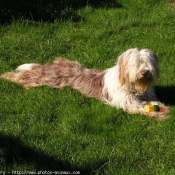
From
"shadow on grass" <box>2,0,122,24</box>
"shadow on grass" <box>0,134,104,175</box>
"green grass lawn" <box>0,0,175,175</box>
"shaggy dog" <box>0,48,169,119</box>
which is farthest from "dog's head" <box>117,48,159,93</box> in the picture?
"shadow on grass" <box>2,0,122,24</box>

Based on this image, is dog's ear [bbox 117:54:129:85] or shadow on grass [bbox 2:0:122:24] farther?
shadow on grass [bbox 2:0:122:24]

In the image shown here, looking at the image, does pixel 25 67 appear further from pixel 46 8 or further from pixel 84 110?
pixel 46 8

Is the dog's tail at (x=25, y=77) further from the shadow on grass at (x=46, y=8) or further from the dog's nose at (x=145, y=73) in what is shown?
the shadow on grass at (x=46, y=8)

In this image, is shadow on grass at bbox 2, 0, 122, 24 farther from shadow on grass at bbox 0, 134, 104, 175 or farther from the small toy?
shadow on grass at bbox 0, 134, 104, 175

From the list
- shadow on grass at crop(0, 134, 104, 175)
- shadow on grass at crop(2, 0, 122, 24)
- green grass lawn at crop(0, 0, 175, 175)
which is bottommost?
shadow on grass at crop(0, 134, 104, 175)

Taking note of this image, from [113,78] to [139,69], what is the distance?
0.66 m

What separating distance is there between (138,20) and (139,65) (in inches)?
146

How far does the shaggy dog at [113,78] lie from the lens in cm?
569

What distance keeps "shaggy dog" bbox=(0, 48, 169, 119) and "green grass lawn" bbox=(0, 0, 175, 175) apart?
183 millimetres

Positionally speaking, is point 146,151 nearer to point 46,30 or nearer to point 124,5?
point 46,30

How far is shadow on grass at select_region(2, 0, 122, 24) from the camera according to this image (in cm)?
905

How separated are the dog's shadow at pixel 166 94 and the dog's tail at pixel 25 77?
205cm

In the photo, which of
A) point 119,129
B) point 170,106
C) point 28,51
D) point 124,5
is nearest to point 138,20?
point 124,5

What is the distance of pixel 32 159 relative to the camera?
4.79m
